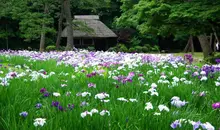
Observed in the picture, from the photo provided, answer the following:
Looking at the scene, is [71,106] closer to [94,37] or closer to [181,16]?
[181,16]

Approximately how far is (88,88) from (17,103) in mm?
1165

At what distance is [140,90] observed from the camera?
12.1ft

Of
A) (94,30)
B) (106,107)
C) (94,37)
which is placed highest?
(106,107)

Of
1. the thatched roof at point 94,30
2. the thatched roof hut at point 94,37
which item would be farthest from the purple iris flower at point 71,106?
the thatched roof hut at point 94,37

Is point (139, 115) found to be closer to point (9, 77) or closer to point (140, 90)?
point (140, 90)

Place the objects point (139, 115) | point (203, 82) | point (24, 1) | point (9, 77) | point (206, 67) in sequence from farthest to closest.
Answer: point (24, 1)
point (206, 67)
point (203, 82)
point (9, 77)
point (139, 115)

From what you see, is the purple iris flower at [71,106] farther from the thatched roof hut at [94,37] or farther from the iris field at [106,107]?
the thatched roof hut at [94,37]

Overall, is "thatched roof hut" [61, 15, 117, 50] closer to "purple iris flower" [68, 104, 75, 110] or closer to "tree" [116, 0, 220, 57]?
"tree" [116, 0, 220, 57]

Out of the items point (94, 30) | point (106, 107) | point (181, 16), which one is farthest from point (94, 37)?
point (106, 107)

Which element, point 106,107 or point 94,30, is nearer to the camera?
point 106,107

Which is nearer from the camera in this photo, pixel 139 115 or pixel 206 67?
pixel 139 115

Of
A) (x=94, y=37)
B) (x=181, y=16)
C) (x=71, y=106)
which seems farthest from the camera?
(x=94, y=37)

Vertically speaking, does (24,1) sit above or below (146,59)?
above

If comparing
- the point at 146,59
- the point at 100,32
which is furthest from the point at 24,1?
the point at 146,59
